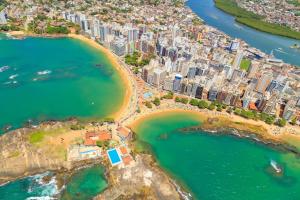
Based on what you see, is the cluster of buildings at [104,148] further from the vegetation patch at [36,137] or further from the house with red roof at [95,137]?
the vegetation patch at [36,137]

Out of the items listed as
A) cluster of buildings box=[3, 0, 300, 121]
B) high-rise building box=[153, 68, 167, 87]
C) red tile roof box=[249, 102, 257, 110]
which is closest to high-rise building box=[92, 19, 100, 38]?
cluster of buildings box=[3, 0, 300, 121]

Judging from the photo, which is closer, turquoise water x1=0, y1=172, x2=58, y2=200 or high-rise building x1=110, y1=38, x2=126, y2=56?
turquoise water x1=0, y1=172, x2=58, y2=200

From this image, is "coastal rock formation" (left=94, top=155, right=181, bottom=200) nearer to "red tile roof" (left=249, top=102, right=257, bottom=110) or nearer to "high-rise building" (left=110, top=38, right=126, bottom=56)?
"red tile roof" (left=249, top=102, right=257, bottom=110)

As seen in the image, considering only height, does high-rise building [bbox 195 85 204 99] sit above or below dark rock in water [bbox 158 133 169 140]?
above

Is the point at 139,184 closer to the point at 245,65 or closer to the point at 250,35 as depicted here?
the point at 245,65

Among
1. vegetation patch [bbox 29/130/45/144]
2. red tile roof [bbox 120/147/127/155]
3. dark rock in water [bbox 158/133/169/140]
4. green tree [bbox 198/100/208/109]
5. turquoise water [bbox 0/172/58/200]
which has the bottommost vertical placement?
turquoise water [bbox 0/172/58/200]

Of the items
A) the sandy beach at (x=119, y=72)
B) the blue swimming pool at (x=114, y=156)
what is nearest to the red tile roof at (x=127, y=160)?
the blue swimming pool at (x=114, y=156)

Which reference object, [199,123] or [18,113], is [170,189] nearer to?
[199,123]
